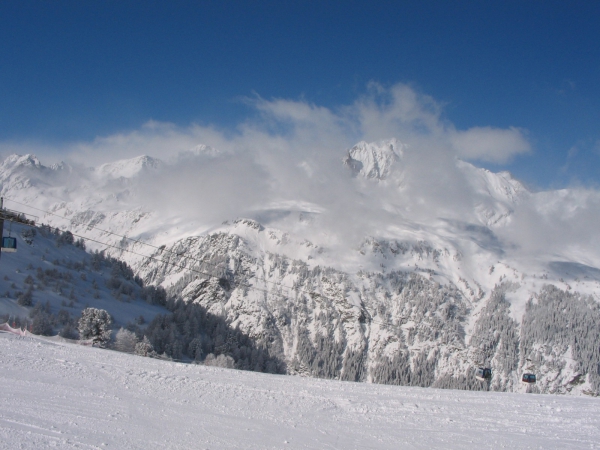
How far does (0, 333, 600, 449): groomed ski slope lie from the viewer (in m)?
12.2

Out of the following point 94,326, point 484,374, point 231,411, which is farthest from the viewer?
point 94,326

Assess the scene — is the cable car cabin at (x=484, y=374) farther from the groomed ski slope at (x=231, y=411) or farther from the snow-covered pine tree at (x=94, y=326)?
the snow-covered pine tree at (x=94, y=326)

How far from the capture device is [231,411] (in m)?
15.4

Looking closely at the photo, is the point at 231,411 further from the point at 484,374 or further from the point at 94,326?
the point at 94,326

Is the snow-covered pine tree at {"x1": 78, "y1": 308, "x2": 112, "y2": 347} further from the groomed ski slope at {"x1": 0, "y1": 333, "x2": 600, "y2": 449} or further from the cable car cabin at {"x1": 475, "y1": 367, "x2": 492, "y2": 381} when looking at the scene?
the cable car cabin at {"x1": 475, "y1": 367, "x2": 492, "y2": 381}

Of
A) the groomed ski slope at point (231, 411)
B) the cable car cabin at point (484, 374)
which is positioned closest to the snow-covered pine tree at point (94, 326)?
the groomed ski slope at point (231, 411)

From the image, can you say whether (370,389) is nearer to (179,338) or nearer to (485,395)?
(485,395)

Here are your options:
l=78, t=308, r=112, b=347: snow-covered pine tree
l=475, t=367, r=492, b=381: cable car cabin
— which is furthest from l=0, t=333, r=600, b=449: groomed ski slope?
l=78, t=308, r=112, b=347: snow-covered pine tree

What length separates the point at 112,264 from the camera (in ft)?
341

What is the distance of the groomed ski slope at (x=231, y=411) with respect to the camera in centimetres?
1216

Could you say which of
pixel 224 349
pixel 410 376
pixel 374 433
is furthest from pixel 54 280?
pixel 410 376

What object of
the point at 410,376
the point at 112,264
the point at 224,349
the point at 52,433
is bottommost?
the point at 410,376

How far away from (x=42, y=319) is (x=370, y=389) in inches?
1832

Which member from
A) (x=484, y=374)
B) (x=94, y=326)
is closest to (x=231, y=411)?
(x=484, y=374)
